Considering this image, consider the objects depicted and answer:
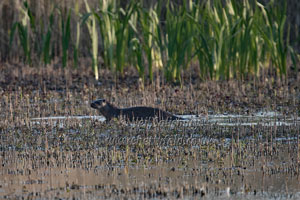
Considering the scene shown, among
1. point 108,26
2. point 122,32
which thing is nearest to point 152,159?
point 122,32

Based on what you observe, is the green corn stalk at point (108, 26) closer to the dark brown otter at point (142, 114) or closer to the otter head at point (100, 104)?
the otter head at point (100, 104)

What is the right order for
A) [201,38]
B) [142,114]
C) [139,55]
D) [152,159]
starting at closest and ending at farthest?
1. [152,159]
2. [142,114]
3. [201,38]
4. [139,55]

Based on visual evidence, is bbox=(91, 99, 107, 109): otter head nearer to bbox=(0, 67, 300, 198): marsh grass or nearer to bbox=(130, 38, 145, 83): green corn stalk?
bbox=(0, 67, 300, 198): marsh grass

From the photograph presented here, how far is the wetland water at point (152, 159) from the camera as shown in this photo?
15.2 ft

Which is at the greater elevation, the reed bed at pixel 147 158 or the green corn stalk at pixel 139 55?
the green corn stalk at pixel 139 55

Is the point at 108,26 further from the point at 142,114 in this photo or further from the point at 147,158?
the point at 147,158

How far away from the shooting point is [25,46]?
12719 millimetres

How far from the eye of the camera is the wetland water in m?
4.64

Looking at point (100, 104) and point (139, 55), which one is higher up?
point (139, 55)

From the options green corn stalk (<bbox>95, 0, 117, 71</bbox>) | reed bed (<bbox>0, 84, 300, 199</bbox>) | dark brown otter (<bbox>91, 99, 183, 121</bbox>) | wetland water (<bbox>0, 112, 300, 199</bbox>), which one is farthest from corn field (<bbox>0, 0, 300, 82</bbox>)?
wetland water (<bbox>0, 112, 300, 199</bbox>)

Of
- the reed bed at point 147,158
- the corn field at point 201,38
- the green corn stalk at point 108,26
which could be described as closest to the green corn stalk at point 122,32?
the corn field at point 201,38

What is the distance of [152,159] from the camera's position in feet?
18.9

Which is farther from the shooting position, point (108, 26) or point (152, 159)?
point (108, 26)

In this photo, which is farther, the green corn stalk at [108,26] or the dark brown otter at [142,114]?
the green corn stalk at [108,26]
